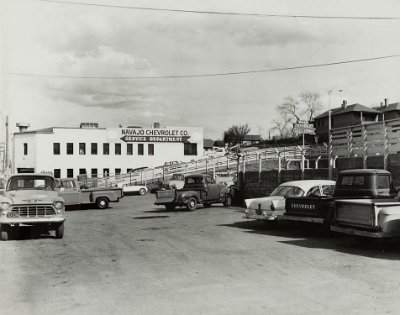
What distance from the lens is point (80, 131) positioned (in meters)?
52.9

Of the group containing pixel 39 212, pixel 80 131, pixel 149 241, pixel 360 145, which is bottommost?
pixel 149 241

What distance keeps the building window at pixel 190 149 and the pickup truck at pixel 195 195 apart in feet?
112

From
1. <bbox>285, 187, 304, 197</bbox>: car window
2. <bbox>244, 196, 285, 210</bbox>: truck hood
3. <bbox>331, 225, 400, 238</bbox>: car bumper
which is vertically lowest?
<bbox>331, 225, 400, 238</bbox>: car bumper

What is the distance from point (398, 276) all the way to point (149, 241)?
6.53 m

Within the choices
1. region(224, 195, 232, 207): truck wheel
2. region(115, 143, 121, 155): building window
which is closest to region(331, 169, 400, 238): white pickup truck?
region(224, 195, 232, 207): truck wheel

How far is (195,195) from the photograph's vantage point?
74.4ft

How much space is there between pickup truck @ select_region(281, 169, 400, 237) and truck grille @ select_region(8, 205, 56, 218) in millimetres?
6760

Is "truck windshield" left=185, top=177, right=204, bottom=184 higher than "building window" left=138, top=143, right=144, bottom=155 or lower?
lower

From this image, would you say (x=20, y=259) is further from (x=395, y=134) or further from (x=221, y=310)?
(x=395, y=134)

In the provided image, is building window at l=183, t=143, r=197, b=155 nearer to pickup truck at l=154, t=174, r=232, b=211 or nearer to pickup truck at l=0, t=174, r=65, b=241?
pickup truck at l=154, t=174, r=232, b=211

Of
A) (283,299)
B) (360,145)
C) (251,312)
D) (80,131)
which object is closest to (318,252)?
(283,299)

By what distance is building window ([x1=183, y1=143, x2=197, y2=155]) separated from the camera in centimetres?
5862

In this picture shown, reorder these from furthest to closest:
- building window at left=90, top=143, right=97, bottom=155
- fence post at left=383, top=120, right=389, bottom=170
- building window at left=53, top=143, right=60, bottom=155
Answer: building window at left=90, top=143, right=97, bottom=155
building window at left=53, top=143, right=60, bottom=155
fence post at left=383, top=120, right=389, bottom=170

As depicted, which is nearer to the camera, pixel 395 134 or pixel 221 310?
pixel 221 310
